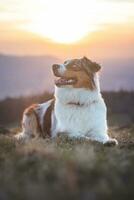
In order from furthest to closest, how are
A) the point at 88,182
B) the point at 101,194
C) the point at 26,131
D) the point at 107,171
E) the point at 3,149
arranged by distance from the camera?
1. the point at 26,131
2. the point at 3,149
3. the point at 107,171
4. the point at 88,182
5. the point at 101,194

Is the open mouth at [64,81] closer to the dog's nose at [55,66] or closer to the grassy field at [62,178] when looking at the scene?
the dog's nose at [55,66]

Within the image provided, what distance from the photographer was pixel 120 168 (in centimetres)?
770

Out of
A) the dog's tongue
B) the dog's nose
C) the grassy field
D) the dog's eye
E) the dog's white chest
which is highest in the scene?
the dog's nose

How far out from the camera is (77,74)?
47.2 feet

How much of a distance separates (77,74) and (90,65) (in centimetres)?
48

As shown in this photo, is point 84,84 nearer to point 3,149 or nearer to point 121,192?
point 3,149

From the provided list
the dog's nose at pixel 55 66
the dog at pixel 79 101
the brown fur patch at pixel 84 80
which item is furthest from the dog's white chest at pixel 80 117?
the dog's nose at pixel 55 66

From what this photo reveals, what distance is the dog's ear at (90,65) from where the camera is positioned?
14.5 metres

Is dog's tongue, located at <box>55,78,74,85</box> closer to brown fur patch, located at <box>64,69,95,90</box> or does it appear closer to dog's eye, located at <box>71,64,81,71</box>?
brown fur patch, located at <box>64,69,95,90</box>

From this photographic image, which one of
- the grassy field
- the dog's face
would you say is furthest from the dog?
the grassy field

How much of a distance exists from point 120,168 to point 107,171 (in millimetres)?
344

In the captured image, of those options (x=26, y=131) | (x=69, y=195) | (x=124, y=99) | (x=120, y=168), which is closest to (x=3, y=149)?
(x=120, y=168)

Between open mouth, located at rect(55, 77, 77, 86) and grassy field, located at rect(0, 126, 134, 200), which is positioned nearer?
grassy field, located at rect(0, 126, 134, 200)

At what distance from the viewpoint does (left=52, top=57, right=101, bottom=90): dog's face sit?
46.7 ft
